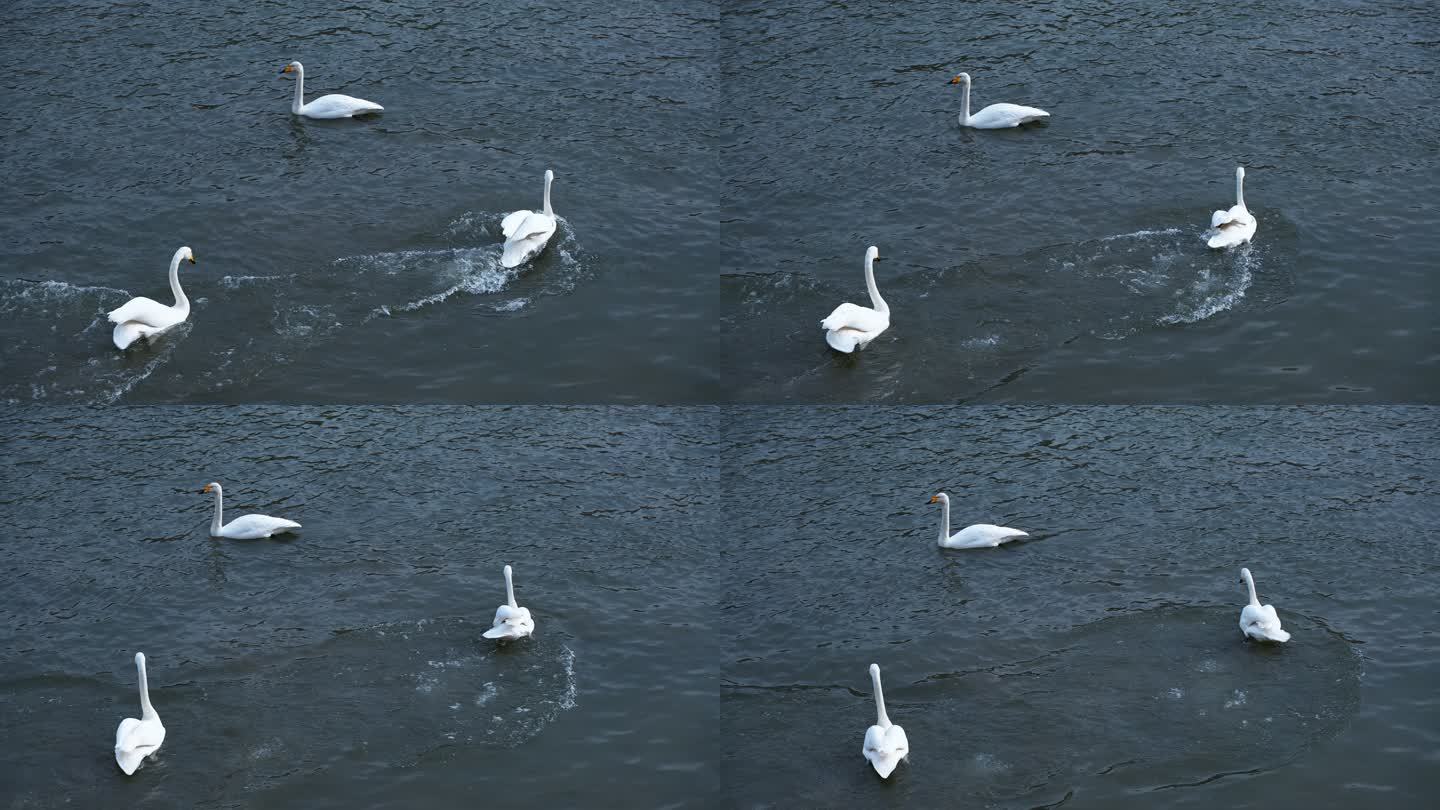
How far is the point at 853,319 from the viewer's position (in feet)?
55.3

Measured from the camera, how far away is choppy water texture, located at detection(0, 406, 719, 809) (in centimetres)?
1330

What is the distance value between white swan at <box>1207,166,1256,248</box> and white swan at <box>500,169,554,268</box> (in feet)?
27.8

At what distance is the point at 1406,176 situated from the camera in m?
19.1

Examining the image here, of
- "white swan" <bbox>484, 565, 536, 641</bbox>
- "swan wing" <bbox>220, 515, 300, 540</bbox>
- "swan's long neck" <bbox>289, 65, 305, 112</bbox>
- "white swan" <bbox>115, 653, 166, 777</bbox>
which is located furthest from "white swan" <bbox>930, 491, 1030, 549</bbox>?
"swan's long neck" <bbox>289, 65, 305, 112</bbox>

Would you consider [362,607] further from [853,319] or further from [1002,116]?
[1002,116]

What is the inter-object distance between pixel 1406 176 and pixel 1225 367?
5111mm

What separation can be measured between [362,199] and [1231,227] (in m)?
11.4

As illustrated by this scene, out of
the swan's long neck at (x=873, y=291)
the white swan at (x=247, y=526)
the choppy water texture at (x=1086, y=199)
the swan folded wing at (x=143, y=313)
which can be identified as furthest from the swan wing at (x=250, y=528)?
the swan's long neck at (x=873, y=291)

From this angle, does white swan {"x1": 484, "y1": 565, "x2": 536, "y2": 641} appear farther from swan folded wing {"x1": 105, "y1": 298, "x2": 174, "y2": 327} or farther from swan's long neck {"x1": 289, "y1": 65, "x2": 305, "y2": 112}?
swan's long neck {"x1": 289, "y1": 65, "x2": 305, "y2": 112}

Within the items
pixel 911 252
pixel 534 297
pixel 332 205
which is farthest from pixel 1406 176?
pixel 332 205

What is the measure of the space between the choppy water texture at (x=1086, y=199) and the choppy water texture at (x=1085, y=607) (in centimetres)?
90

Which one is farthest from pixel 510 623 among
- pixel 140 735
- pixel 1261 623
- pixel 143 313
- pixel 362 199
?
pixel 1261 623

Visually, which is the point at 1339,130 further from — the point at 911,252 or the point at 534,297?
the point at 534,297

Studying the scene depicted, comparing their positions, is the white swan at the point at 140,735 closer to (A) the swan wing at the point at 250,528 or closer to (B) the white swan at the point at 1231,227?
(A) the swan wing at the point at 250,528
